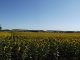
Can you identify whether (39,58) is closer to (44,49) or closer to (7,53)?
(44,49)

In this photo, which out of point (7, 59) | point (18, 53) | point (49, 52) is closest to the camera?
point (7, 59)

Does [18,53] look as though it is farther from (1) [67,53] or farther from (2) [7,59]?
(1) [67,53]

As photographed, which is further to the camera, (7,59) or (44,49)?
(44,49)

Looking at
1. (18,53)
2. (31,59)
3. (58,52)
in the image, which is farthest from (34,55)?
(58,52)

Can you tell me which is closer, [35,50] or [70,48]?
[35,50]

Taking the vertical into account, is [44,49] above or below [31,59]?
above

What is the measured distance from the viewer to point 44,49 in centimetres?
906

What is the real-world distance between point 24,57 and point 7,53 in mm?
954

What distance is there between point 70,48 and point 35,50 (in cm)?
227

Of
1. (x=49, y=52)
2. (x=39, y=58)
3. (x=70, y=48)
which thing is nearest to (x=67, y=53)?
(x=70, y=48)

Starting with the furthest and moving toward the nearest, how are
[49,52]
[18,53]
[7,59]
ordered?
[49,52]
[18,53]
[7,59]

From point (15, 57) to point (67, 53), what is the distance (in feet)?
10.6

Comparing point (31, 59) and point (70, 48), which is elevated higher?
point (70, 48)

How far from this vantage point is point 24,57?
8344 mm
